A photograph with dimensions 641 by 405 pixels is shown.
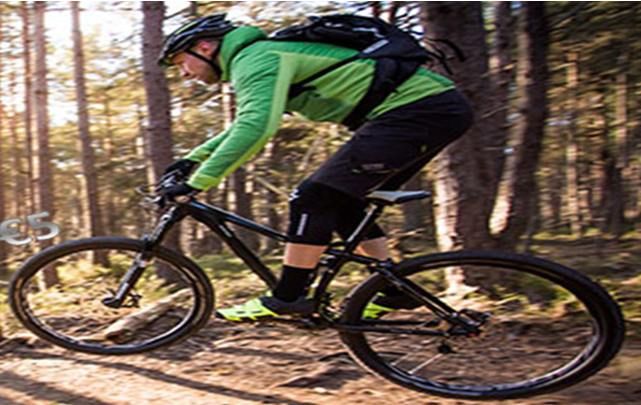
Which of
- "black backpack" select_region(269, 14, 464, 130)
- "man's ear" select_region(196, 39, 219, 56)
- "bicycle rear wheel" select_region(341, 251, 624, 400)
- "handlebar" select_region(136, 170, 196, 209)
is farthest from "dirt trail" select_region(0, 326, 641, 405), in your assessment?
"man's ear" select_region(196, 39, 219, 56)

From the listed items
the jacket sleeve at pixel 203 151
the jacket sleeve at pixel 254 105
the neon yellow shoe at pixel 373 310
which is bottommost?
the neon yellow shoe at pixel 373 310

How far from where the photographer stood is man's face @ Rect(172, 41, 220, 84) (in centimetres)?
299

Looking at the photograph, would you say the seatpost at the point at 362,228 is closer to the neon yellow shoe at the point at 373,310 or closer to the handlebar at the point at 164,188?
the neon yellow shoe at the point at 373,310

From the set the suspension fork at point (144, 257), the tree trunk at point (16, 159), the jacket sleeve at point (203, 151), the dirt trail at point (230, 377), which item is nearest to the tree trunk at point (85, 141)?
the tree trunk at point (16, 159)

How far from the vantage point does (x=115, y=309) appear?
143 inches

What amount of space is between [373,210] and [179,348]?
173 centimetres

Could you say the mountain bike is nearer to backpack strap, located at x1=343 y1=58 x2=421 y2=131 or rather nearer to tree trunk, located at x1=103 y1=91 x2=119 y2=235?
backpack strap, located at x1=343 y1=58 x2=421 y2=131

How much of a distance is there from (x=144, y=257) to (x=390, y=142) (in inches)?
62.5

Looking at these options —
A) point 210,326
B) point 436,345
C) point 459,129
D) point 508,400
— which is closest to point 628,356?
point 508,400

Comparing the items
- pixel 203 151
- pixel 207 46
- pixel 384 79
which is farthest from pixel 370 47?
pixel 203 151

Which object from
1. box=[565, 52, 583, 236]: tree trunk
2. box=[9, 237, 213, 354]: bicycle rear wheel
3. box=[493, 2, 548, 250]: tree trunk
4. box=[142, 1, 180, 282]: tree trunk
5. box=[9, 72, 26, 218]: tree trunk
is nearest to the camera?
box=[9, 237, 213, 354]: bicycle rear wheel

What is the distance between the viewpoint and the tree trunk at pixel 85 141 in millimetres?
12086

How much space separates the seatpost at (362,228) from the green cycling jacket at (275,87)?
0.50m

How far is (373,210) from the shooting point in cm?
309
